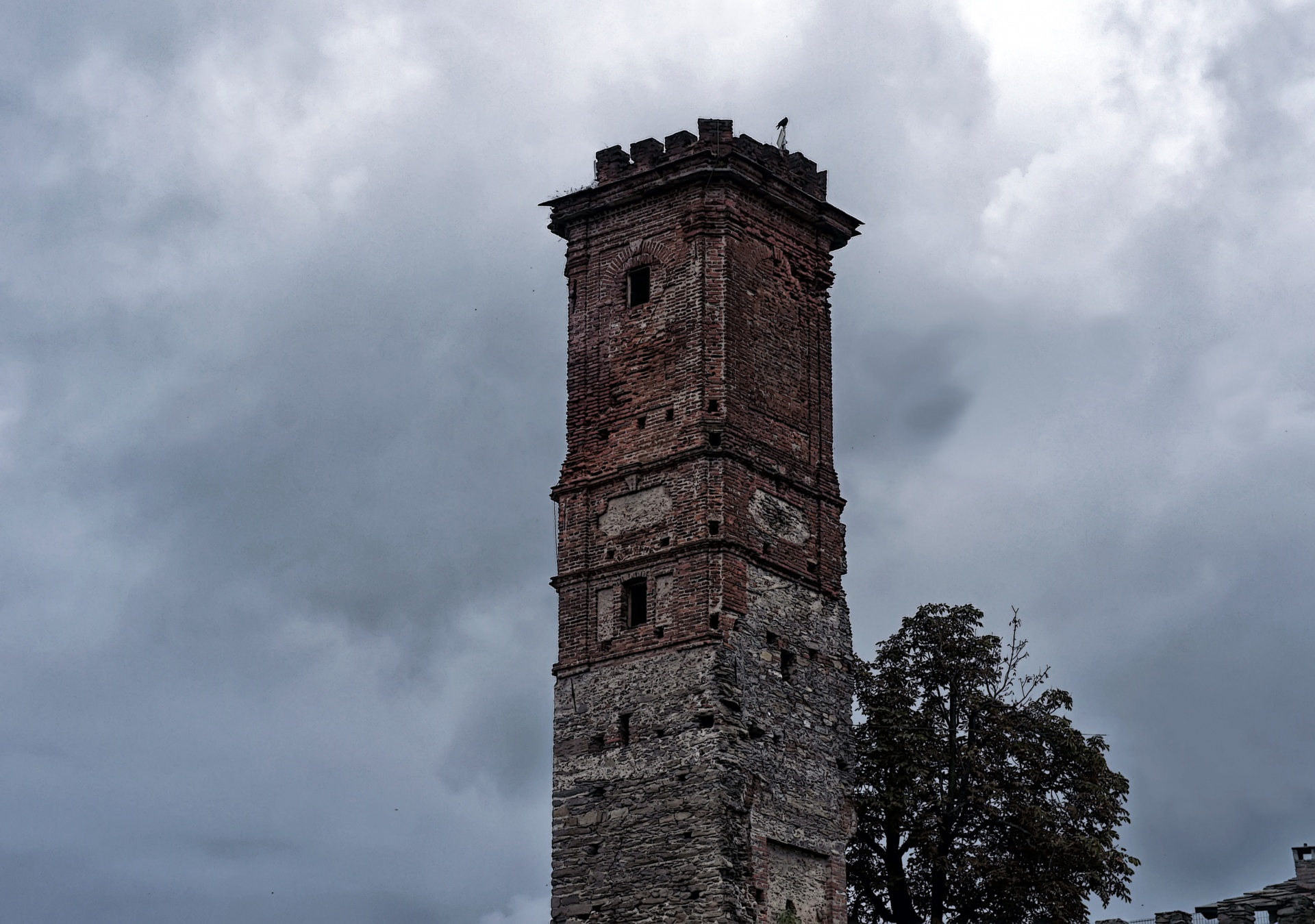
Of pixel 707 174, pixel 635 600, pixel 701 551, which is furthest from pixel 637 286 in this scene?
pixel 635 600

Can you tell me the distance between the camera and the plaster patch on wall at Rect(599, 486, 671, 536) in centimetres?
4222

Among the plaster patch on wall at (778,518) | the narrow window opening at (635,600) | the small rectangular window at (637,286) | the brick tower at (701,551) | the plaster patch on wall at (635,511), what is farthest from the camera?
the small rectangular window at (637,286)

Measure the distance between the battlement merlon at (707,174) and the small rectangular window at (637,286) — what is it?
133cm

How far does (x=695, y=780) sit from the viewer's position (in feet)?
131

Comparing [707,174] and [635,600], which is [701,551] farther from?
[707,174]

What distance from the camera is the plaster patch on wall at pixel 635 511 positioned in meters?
42.2

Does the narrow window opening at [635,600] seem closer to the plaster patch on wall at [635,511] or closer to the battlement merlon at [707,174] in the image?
the plaster patch on wall at [635,511]

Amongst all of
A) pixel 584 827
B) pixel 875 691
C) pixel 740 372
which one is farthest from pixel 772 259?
pixel 584 827

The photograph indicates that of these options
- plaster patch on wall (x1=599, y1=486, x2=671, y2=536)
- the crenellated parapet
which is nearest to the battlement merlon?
the crenellated parapet

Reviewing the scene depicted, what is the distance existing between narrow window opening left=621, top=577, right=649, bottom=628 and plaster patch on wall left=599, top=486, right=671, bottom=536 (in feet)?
3.07

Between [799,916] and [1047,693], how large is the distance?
7.28m

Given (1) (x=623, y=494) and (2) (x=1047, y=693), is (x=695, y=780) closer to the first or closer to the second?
(1) (x=623, y=494)

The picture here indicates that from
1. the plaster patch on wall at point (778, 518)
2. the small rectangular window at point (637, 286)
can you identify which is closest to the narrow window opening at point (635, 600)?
the plaster patch on wall at point (778, 518)

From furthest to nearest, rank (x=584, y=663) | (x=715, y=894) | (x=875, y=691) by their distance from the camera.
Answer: (x=875, y=691) < (x=584, y=663) < (x=715, y=894)
